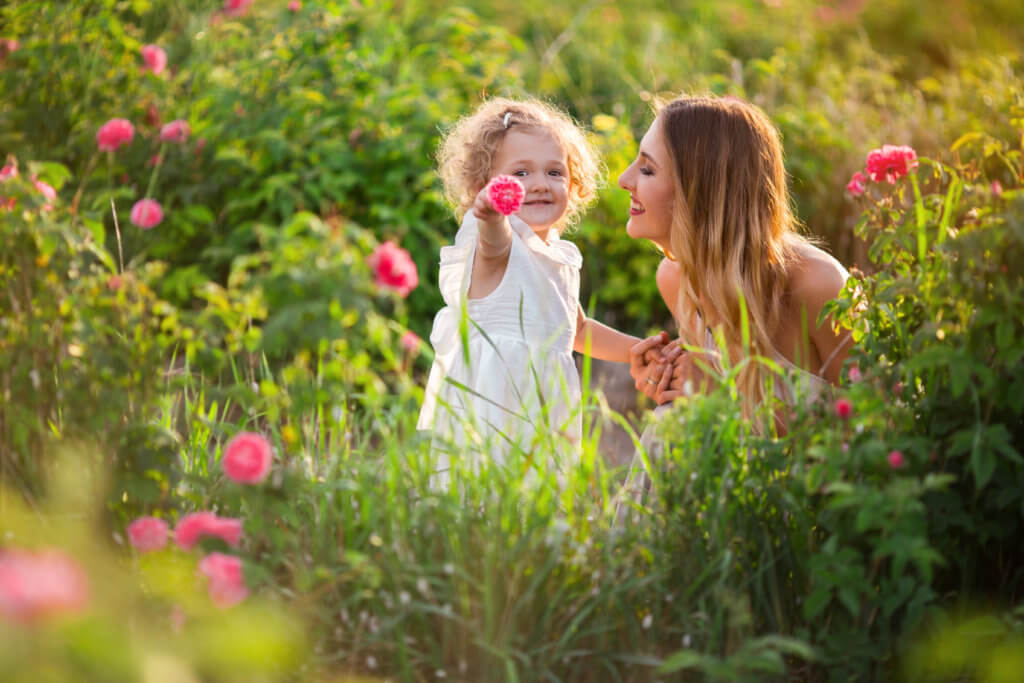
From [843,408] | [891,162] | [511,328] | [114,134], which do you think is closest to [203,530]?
[843,408]

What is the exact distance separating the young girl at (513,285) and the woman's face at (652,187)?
0.74 feet

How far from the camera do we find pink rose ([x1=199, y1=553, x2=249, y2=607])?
1.49 metres

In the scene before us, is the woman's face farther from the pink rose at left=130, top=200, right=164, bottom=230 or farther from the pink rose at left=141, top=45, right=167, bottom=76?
the pink rose at left=141, top=45, right=167, bottom=76

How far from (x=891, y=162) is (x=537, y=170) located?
1.13m

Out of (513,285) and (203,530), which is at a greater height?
(513,285)

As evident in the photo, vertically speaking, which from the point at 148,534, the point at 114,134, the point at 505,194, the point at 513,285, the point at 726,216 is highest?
the point at 505,194

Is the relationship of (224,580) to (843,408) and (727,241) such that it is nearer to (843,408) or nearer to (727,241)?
(843,408)

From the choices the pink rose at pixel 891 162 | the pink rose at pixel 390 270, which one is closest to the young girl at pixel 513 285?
the pink rose at pixel 390 270

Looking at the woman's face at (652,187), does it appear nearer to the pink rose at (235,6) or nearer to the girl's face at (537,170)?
the girl's face at (537,170)

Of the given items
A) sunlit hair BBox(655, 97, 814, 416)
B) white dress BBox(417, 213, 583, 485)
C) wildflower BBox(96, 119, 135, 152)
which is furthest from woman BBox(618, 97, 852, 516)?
wildflower BBox(96, 119, 135, 152)

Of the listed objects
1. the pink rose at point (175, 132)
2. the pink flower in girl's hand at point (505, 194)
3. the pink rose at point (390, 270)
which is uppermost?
the pink flower in girl's hand at point (505, 194)

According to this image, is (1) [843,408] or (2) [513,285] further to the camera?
(2) [513,285]

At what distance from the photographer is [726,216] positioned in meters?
2.98

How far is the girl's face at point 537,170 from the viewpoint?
3111 millimetres
